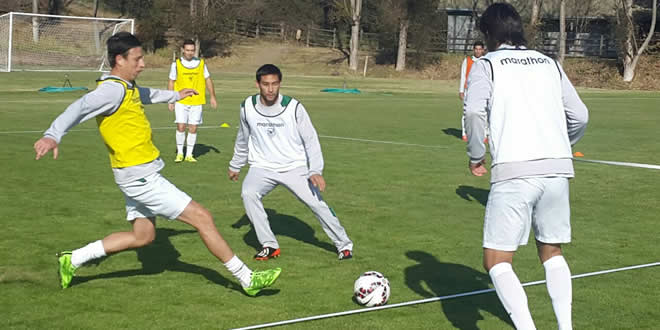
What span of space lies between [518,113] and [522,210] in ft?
2.06

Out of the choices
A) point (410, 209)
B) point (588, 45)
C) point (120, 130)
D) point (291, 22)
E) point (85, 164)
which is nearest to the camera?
point (120, 130)

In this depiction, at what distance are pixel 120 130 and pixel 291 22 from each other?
74487 mm

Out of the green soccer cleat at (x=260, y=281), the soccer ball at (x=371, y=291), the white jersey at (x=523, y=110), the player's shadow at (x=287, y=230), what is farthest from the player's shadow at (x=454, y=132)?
the white jersey at (x=523, y=110)

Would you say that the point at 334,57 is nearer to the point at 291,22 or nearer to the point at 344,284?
the point at 291,22

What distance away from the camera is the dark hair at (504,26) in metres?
5.45

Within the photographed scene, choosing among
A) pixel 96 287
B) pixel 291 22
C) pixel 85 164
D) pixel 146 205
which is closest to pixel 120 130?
pixel 146 205

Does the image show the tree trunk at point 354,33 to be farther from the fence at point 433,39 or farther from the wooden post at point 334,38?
the wooden post at point 334,38

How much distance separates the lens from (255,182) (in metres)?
8.64

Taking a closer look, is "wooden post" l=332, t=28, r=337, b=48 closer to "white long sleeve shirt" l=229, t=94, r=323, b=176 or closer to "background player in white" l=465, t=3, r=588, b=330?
"white long sleeve shirt" l=229, t=94, r=323, b=176

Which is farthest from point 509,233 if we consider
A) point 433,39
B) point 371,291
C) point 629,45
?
point 433,39

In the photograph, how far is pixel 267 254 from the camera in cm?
873

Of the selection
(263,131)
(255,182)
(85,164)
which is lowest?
(85,164)

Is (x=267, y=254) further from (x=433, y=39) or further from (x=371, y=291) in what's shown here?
(x=433, y=39)

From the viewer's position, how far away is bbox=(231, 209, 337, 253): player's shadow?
9.57 metres
